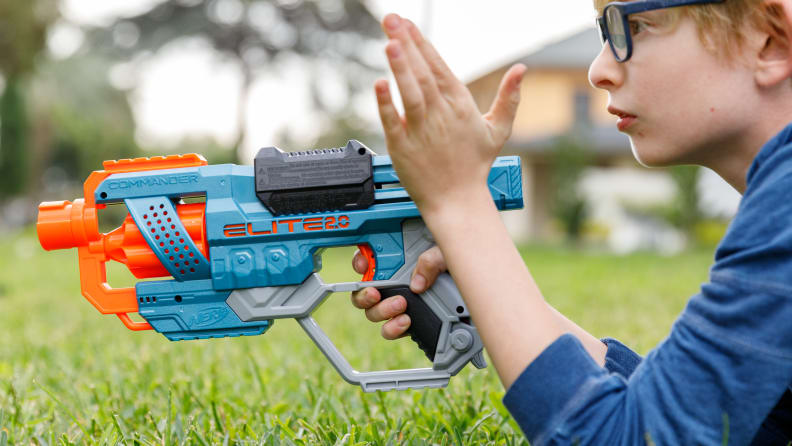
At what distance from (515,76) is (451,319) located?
1.90ft

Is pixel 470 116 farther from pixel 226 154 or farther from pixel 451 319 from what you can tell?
pixel 226 154

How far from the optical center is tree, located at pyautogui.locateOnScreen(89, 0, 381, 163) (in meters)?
20.0

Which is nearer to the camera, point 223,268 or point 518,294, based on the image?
point 518,294

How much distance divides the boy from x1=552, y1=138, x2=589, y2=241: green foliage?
1463 cm

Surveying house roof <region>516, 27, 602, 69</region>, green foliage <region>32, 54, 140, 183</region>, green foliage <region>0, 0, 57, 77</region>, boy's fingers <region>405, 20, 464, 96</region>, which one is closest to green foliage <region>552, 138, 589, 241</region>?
house roof <region>516, 27, 602, 69</region>

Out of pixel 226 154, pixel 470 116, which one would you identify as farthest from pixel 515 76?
pixel 226 154

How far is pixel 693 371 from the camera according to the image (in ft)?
3.93

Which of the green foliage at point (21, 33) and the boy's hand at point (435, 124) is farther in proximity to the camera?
the green foliage at point (21, 33)

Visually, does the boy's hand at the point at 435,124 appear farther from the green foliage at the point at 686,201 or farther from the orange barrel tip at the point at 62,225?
the green foliage at the point at 686,201

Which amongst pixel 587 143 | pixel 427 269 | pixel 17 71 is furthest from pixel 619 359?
pixel 17 71

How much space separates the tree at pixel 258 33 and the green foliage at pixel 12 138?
2.63 m

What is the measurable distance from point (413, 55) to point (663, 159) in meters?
0.55

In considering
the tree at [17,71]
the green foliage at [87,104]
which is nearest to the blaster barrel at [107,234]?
the tree at [17,71]

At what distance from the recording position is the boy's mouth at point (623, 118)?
144 cm
